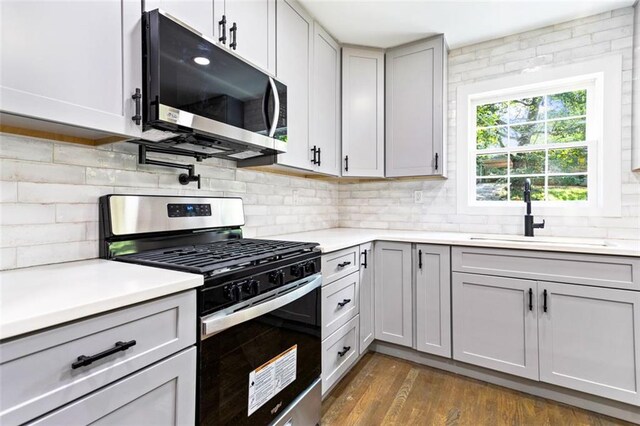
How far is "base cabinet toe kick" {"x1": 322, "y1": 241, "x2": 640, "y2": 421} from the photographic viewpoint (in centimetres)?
175

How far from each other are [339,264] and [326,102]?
4.28ft

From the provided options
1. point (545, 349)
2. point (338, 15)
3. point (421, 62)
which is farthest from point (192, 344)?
point (421, 62)

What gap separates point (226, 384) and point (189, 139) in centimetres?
104

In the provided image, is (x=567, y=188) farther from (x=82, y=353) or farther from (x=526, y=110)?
(x=82, y=353)

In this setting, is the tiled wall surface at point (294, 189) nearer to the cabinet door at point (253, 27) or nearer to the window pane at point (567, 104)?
the window pane at point (567, 104)

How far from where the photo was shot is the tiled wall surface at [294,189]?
3.82ft

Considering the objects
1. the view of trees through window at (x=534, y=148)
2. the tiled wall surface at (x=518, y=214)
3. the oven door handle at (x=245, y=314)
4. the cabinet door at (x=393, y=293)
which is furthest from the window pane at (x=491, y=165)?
the oven door handle at (x=245, y=314)

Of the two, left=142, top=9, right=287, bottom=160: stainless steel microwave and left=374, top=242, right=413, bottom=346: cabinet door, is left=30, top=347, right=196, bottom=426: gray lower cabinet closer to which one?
left=142, top=9, right=287, bottom=160: stainless steel microwave

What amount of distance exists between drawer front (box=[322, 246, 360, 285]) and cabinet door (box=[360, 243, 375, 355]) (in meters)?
0.11

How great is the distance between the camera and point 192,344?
1019mm

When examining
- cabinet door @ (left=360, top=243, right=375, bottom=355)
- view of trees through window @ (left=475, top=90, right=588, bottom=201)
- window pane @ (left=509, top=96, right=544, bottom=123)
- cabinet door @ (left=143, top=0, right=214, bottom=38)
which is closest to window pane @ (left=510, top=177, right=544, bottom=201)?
view of trees through window @ (left=475, top=90, right=588, bottom=201)

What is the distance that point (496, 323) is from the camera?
2062 mm

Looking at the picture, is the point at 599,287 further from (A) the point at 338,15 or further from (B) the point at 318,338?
Result: (A) the point at 338,15

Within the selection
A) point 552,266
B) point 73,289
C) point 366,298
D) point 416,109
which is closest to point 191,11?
point 73,289
